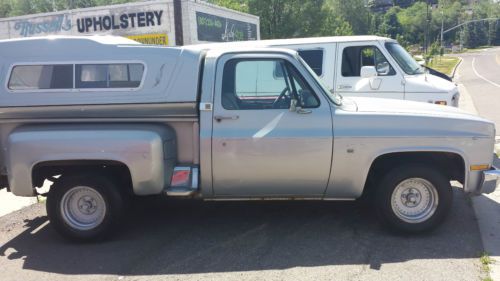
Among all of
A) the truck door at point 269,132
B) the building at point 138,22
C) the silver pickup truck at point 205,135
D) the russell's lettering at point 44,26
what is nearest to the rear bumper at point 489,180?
the silver pickup truck at point 205,135

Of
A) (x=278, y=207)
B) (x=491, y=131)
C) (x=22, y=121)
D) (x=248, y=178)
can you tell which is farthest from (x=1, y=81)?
(x=491, y=131)

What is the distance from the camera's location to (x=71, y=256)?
196 inches

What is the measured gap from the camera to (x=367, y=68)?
8.34 metres

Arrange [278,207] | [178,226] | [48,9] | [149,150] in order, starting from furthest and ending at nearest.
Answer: [48,9], [278,207], [178,226], [149,150]

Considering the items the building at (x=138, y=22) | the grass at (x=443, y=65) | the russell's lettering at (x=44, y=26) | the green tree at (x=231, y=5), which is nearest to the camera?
the building at (x=138, y=22)

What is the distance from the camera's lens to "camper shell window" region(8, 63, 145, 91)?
5.14 meters

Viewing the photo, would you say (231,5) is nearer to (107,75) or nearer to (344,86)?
(344,86)

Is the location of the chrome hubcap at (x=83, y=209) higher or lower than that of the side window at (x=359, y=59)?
lower

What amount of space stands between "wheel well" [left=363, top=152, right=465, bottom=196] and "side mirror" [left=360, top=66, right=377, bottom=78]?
129 inches

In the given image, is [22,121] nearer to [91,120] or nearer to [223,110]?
[91,120]

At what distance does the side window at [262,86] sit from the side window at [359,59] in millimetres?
3771

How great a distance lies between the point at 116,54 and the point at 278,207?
2629 millimetres

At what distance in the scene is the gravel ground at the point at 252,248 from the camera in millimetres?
4434

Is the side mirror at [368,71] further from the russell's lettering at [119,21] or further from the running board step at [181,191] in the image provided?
the russell's lettering at [119,21]
